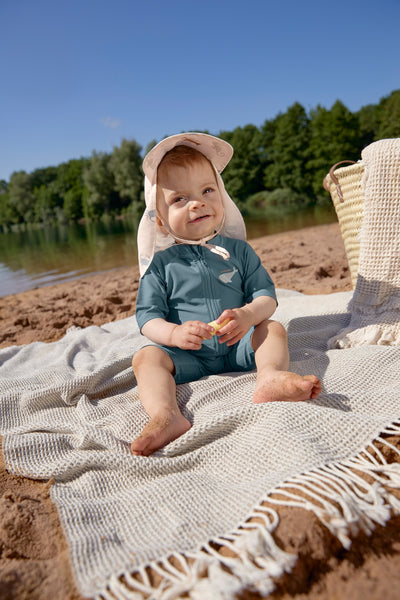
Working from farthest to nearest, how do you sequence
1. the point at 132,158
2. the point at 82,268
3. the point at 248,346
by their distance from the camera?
the point at 132,158, the point at 82,268, the point at 248,346

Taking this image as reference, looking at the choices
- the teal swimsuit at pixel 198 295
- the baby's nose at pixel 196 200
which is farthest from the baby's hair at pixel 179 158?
the teal swimsuit at pixel 198 295

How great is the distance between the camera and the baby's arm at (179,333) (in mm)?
1686

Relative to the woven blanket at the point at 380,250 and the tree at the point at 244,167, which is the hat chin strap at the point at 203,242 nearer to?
the woven blanket at the point at 380,250

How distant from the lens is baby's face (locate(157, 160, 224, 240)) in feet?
6.56

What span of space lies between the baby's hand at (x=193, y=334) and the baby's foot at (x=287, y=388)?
29cm

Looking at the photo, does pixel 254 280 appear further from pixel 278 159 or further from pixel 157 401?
pixel 278 159

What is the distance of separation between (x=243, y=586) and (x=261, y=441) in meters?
0.50

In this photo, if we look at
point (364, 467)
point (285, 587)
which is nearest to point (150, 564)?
point (285, 587)

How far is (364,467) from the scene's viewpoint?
1145 mm

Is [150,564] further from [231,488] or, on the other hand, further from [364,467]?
[364,467]

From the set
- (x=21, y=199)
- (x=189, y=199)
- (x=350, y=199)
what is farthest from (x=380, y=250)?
(x=21, y=199)

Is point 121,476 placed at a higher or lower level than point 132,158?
lower

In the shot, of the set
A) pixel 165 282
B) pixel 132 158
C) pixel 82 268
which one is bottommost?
pixel 82 268

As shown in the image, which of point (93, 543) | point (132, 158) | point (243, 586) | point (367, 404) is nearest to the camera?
point (243, 586)
